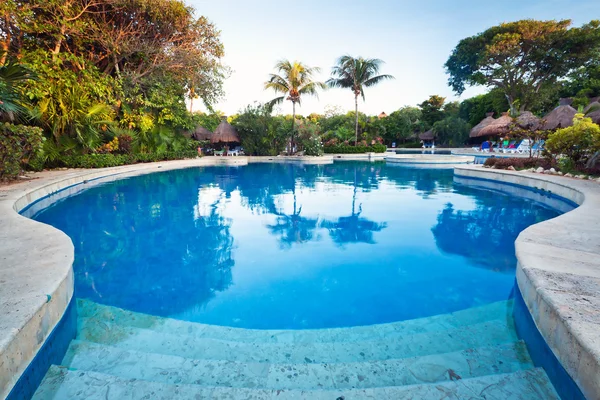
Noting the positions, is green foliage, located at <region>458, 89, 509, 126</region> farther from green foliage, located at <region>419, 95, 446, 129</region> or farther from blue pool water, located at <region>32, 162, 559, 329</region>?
blue pool water, located at <region>32, 162, 559, 329</region>

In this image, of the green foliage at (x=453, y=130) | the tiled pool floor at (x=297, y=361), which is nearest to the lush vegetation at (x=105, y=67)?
the tiled pool floor at (x=297, y=361)

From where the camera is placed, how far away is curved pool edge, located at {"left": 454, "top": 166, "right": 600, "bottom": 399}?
1.70 meters

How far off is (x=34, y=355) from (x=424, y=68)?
1276 inches

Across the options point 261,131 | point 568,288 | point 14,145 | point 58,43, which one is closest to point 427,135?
point 261,131

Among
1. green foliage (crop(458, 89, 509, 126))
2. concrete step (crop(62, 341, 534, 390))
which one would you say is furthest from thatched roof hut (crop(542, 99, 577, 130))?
concrete step (crop(62, 341, 534, 390))

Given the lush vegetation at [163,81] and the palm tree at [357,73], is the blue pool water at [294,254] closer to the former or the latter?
the lush vegetation at [163,81]

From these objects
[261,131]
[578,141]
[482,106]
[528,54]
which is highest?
[528,54]

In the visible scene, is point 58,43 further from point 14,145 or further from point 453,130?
point 453,130

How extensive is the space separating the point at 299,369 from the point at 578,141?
41.7 feet

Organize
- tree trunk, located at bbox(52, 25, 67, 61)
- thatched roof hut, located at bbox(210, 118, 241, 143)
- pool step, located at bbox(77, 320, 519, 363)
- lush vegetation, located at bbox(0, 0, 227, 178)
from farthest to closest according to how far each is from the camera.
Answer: thatched roof hut, located at bbox(210, 118, 241, 143) → tree trunk, located at bbox(52, 25, 67, 61) → lush vegetation, located at bbox(0, 0, 227, 178) → pool step, located at bbox(77, 320, 519, 363)

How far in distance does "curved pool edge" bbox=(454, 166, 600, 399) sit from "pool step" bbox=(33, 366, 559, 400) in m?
0.26

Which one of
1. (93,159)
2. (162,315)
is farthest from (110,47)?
(162,315)

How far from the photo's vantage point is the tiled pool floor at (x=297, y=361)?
5.69 ft

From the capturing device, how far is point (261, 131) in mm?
24578
